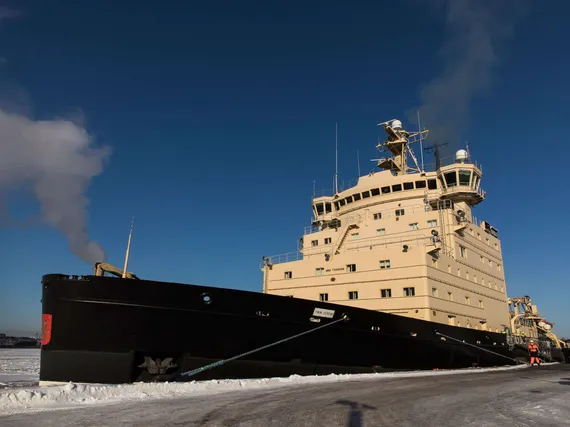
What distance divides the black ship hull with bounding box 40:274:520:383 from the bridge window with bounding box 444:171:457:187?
463 inches

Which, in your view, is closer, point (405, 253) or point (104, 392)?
point (104, 392)

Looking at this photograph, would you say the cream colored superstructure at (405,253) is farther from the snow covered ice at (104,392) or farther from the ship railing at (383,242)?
the snow covered ice at (104,392)

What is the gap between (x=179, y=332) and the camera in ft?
34.6

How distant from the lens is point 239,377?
36.9 ft

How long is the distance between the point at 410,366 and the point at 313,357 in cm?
502

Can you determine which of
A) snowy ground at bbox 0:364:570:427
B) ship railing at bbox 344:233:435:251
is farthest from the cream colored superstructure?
snowy ground at bbox 0:364:570:427

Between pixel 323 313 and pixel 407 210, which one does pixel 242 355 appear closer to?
pixel 323 313

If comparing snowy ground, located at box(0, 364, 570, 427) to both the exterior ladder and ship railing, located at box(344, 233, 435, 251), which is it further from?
the exterior ladder

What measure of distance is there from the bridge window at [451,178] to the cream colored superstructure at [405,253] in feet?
0.17

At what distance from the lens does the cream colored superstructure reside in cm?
1678

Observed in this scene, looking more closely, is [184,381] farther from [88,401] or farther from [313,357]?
[313,357]

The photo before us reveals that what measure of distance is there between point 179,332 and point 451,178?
57.5 ft

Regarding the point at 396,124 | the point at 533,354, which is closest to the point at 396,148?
the point at 396,124

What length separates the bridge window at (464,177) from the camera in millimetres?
22266
